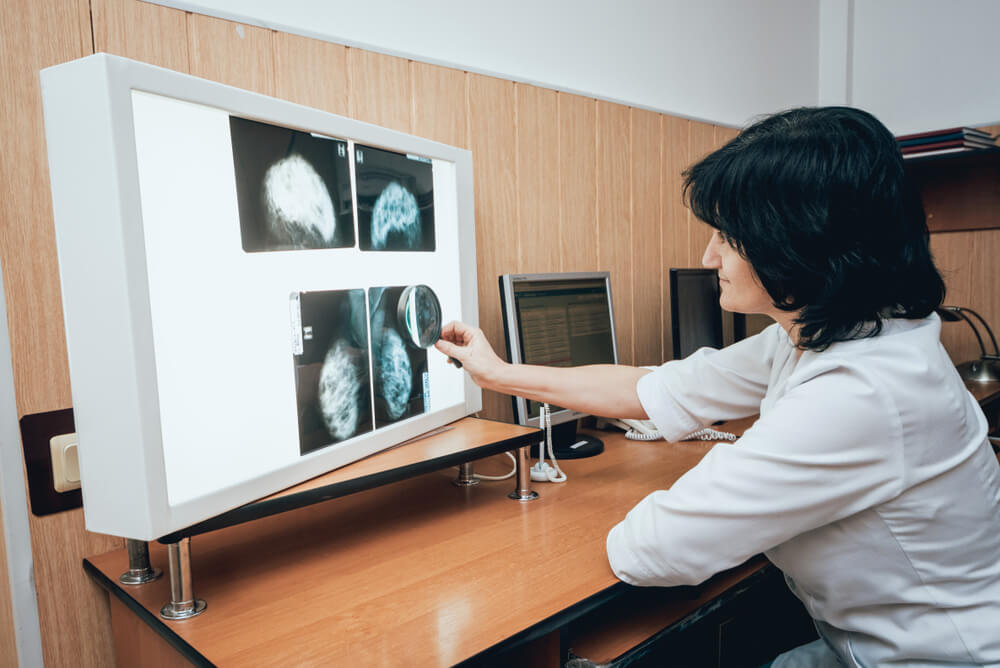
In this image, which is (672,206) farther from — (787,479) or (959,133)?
(787,479)

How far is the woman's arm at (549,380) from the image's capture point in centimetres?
134

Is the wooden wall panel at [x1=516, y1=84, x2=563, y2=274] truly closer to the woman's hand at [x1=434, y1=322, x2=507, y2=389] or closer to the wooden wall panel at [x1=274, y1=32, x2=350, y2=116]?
the woman's hand at [x1=434, y1=322, x2=507, y2=389]

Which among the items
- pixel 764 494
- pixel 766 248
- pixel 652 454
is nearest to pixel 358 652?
pixel 764 494

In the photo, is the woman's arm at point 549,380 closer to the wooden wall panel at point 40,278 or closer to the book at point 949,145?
the wooden wall panel at point 40,278

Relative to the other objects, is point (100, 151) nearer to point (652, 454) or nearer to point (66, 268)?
point (66, 268)

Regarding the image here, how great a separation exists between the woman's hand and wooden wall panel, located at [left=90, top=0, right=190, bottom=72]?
0.69 meters

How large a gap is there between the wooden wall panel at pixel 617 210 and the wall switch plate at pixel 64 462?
1.43 meters

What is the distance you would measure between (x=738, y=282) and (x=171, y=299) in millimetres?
807

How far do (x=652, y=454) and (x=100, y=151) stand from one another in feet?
4.35

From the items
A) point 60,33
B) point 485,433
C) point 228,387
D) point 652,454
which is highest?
point 60,33

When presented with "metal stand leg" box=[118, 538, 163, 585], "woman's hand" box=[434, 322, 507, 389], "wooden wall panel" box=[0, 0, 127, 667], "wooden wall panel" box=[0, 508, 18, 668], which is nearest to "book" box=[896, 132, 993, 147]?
"woman's hand" box=[434, 322, 507, 389]

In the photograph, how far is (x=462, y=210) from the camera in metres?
1.41

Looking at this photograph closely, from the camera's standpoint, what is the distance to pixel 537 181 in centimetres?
184

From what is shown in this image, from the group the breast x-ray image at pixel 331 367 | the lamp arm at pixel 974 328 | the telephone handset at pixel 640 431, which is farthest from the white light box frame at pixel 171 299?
the lamp arm at pixel 974 328
